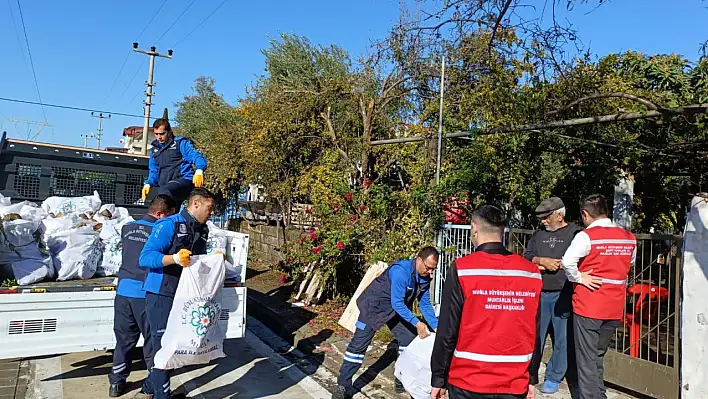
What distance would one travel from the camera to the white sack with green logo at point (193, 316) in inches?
167

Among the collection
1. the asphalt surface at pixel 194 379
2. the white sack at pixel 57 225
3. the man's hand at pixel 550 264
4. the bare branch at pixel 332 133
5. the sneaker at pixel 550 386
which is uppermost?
the bare branch at pixel 332 133

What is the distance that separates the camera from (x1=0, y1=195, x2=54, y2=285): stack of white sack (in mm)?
5234

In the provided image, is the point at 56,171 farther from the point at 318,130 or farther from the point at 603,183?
the point at 603,183

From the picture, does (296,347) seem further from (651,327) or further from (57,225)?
(651,327)

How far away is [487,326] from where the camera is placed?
2.70 m

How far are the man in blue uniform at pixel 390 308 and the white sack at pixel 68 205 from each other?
3.96m

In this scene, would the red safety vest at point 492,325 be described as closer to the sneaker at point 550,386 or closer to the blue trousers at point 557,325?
the blue trousers at point 557,325

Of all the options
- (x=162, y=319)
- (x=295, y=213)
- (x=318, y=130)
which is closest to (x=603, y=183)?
(x=318, y=130)

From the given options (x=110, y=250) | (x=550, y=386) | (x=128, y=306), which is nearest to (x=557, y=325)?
(x=550, y=386)

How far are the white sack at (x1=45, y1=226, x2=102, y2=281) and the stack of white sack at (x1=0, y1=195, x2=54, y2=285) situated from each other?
0.35 ft

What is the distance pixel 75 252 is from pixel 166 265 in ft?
7.18

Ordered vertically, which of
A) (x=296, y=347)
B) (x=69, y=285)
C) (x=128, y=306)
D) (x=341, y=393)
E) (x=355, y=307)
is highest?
(x=69, y=285)

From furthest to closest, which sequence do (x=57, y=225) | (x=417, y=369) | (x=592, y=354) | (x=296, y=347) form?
1. (x=296, y=347)
2. (x=57, y=225)
3. (x=592, y=354)
4. (x=417, y=369)

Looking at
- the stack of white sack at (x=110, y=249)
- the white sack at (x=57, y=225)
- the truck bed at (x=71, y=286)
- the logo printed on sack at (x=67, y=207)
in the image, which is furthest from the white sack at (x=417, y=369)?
the logo printed on sack at (x=67, y=207)
